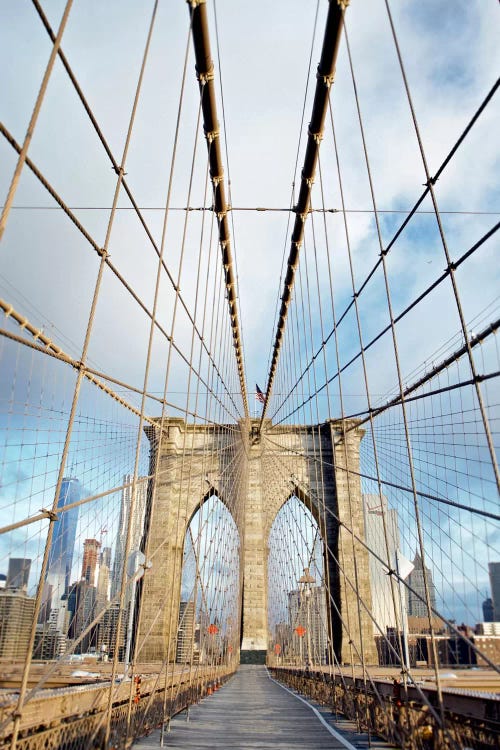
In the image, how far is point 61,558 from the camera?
8.91 m

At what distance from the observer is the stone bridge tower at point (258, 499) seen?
18906 mm

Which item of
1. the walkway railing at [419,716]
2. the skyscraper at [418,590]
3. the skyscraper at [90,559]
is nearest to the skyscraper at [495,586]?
the walkway railing at [419,716]

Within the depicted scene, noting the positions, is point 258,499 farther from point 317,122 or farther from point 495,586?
point 317,122

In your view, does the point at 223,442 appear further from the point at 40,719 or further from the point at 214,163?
the point at 40,719

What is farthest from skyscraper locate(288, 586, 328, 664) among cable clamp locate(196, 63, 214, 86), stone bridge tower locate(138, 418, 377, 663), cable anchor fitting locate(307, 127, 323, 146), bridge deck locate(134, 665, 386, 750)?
cable clamp locate(196, 63, 214, 86)

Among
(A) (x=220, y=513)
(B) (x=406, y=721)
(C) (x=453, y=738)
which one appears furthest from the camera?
(A) (x=220, y=513)

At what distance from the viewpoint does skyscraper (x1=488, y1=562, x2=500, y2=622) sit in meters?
4.75

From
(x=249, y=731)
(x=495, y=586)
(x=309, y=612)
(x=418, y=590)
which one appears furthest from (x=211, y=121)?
(x=309, y=612)

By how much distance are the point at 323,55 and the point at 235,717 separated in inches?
260

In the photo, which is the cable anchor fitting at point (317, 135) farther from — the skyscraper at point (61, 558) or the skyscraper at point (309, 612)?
the skyscraper at point (309, 612)

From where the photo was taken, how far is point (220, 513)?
Answer: 51.4ft

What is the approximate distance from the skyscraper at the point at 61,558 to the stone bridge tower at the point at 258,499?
20.9 feet

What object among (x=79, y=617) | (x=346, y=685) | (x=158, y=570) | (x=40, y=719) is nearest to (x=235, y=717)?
(x=346, y=685)

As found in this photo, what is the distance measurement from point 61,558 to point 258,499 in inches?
586
